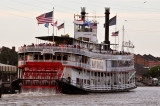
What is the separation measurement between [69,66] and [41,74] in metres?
3.02

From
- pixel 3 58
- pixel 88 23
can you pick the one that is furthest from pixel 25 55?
pixel 3 58

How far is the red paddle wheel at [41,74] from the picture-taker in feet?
150

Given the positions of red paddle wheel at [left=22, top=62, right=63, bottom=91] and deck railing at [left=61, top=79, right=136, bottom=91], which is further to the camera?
deck railing at [left=61, top=79, right=136, bottom=91]

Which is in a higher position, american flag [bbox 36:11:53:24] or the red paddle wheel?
american flag [bbox 36:11:53:24]

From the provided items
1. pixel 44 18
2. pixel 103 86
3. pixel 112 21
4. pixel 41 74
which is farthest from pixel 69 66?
pixel 112 21

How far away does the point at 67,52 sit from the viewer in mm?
47281

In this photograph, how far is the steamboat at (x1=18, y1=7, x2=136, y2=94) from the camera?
152 ft

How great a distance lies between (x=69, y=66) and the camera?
47.4 metres

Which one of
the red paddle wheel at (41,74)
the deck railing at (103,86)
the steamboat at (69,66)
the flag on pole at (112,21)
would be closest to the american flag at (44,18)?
the steamboat at (69,66)

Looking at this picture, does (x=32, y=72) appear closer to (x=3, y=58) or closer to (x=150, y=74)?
(x=3, y=58)

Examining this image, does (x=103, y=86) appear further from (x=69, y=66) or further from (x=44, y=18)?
(x=44, y=18)

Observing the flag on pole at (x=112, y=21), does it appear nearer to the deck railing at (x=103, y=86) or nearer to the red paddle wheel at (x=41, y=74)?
the deck railing at (x=103, y=86)

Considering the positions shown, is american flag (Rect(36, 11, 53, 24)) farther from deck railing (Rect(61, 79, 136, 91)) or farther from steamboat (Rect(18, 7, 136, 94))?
deck railing (Rect(61, 79, 136, 91))

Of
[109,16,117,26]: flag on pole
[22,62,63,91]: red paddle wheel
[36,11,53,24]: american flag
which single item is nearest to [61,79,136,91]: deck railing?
[22,62,63,91]: red paddle wheel
